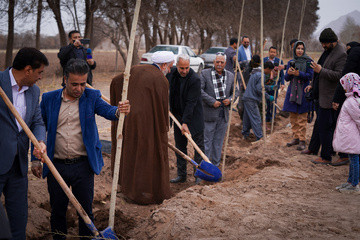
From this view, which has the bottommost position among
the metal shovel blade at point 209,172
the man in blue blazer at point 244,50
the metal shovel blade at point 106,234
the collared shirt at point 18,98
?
the metal shovel blade at point 106,234

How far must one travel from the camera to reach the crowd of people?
302 centimetres

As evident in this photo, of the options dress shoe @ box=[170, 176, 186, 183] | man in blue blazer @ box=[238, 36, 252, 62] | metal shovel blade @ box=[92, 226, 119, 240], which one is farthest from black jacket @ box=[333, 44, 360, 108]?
man in blue blazer @ box=[238, 36, 252, 62]

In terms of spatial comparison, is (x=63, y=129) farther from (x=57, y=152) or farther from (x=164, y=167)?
(x=164, y=167)

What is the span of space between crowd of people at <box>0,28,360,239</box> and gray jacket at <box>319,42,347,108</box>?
0.05ft

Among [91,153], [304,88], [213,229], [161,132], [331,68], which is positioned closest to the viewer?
[91,153]

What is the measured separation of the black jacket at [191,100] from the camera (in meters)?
5.56

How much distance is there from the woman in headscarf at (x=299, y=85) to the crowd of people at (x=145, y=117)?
0.02 meters

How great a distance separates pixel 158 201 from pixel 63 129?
2.11 metres

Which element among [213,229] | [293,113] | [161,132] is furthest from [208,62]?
[213,229]

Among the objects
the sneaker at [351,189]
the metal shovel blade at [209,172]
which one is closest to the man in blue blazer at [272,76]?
the metal shovel blade at [209,172]

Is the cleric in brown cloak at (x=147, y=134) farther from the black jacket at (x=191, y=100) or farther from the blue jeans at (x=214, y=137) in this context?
the blue jeans at (x=214, y=137)

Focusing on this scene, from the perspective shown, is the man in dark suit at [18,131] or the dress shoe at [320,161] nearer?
the man in dark suit at [18,131]

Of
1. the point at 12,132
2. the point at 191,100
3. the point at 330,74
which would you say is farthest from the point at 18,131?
the point at 330,74

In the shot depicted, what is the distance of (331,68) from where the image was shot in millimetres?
6062
